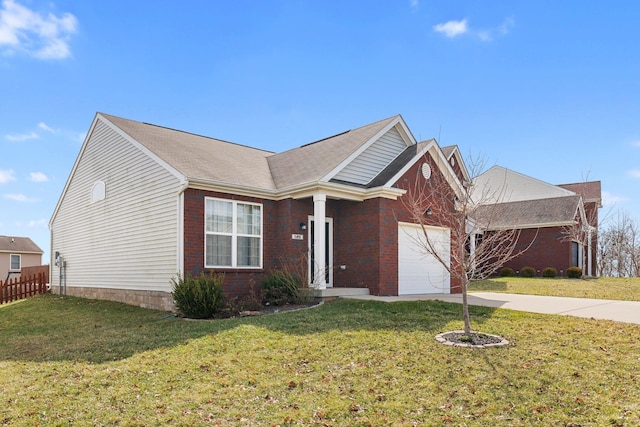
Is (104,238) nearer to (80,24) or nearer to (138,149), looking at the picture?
(138,149)

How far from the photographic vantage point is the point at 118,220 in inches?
618

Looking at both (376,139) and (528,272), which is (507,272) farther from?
(376,139)

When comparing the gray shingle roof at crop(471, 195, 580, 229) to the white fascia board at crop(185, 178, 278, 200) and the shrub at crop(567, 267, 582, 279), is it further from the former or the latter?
the white fascia board at crop(185, 178, 278, 200)

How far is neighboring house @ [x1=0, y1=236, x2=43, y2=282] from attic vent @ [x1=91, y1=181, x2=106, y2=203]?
25.8 metres

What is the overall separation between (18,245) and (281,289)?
3722 centimetres

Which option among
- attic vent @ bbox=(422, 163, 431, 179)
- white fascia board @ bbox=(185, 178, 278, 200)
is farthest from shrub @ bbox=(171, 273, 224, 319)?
attic vent @ bbox=(422, 163, 431, 179)

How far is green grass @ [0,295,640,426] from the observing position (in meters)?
5.20

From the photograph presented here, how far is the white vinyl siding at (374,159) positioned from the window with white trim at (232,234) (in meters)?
2.97

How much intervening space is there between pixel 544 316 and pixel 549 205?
71.5 feet

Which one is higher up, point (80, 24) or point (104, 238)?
point (80, 24)

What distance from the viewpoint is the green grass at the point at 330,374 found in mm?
5199

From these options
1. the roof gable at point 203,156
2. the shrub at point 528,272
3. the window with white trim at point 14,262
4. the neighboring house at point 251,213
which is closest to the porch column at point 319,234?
the neighboring house at point 251,213

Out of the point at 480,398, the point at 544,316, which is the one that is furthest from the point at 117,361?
the point at 544,316

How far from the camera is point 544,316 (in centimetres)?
970
